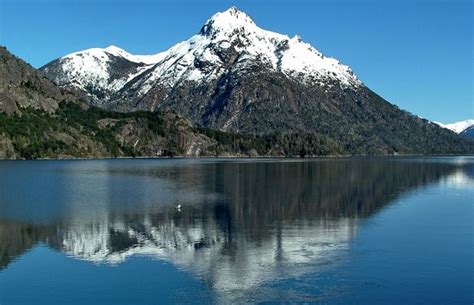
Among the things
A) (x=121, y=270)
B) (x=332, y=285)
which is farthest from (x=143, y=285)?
(x=332, y=285)

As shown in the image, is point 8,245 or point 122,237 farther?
point 122,237

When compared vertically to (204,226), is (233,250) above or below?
below

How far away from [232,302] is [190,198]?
63104mm

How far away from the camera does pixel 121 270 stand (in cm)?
4519

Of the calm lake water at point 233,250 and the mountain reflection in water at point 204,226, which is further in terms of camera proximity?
the mountain reflection in water at point 204,226

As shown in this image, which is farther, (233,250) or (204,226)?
(204,226)

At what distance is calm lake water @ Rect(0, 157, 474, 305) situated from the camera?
128ft

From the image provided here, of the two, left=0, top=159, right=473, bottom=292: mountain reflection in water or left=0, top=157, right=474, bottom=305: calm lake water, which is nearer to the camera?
left=0, top=157, right=474, bottom=305: calm lake water

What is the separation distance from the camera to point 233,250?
2072 inches

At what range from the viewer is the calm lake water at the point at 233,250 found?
128ft

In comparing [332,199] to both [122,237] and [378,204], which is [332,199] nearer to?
[378,204]

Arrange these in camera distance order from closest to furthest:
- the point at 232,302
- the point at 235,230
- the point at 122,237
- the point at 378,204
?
the point at 232,302, the point at 122,237, the point at 235,230, the point at 378,204

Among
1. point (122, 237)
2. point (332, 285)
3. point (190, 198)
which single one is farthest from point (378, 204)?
point (332, 285)

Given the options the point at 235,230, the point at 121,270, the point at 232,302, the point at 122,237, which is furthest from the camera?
the point at 235,230
